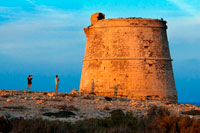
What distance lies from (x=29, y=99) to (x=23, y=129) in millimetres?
6142

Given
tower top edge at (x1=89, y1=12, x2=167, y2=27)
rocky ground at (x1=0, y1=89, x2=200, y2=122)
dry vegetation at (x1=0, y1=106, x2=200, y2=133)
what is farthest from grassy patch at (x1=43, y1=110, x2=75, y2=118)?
tower top edge at (x1=89, y1=12, x2=167, y2=27)

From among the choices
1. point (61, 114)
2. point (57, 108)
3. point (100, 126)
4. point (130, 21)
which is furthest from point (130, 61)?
point (100, 126)

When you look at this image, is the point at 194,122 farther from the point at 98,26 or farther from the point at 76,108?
the point at 98,26

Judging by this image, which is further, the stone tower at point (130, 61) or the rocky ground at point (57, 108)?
the stone tower at point (130, 61)

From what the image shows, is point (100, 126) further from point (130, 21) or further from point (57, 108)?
point (130, 21)

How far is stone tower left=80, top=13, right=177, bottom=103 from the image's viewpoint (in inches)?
741

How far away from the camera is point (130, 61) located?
18922 millimetres

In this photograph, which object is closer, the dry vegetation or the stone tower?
the dry vegetation

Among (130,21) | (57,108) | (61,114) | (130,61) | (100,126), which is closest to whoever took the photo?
(100,126)

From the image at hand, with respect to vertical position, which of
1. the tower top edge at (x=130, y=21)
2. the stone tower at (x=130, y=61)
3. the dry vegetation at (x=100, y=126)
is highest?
the tower top edge at (x=130, y=21)

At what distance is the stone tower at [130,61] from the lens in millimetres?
18812

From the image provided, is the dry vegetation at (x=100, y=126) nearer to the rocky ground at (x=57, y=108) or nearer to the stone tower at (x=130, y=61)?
the rocky ground at (x=57, y=108)

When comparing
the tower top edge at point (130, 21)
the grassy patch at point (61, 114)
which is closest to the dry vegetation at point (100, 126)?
the grassy patch at point (61, 114)

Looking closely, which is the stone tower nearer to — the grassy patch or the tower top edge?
the tower top edge
